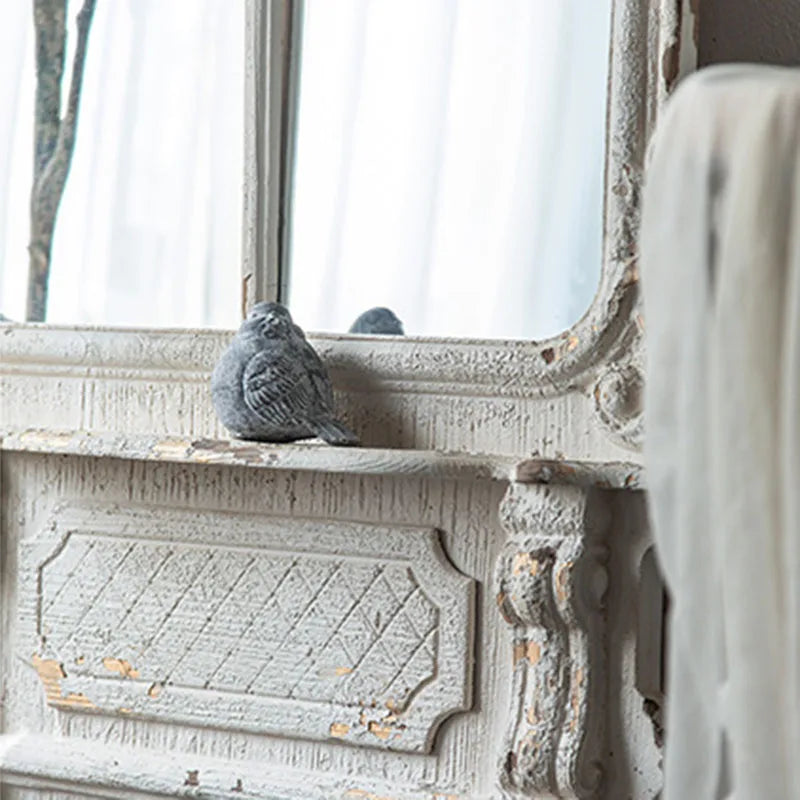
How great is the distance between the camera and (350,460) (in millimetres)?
1710

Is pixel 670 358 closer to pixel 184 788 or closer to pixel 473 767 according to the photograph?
pixel 473 767

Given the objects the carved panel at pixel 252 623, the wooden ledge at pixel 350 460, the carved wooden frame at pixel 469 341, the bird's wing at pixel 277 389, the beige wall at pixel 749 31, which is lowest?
the carved panel at pixel 252 623

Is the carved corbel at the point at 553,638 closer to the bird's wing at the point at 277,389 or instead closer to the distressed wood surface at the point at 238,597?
the distressed wood surface at the point at 238,597

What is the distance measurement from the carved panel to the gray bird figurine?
22cm

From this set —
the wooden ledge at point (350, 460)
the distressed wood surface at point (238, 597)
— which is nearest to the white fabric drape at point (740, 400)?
the wooden ledge at point (350, 460)

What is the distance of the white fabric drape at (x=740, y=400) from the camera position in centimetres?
75

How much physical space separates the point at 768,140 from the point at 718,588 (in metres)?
0.21

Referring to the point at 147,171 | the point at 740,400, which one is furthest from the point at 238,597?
the point at 740,400

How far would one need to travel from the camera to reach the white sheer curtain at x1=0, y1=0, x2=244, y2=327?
6.24 ft

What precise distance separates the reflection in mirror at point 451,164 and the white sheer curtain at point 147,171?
11 centimetres

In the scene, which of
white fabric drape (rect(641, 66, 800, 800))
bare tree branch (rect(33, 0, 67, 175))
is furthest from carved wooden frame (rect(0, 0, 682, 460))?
white fabric drape (rect(641, 66, 800, 800))

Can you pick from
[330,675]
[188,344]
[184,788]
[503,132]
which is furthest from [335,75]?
[184,788]

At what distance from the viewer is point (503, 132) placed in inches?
68.6

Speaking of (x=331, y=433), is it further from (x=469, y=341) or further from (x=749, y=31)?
(x=749, y=31)
